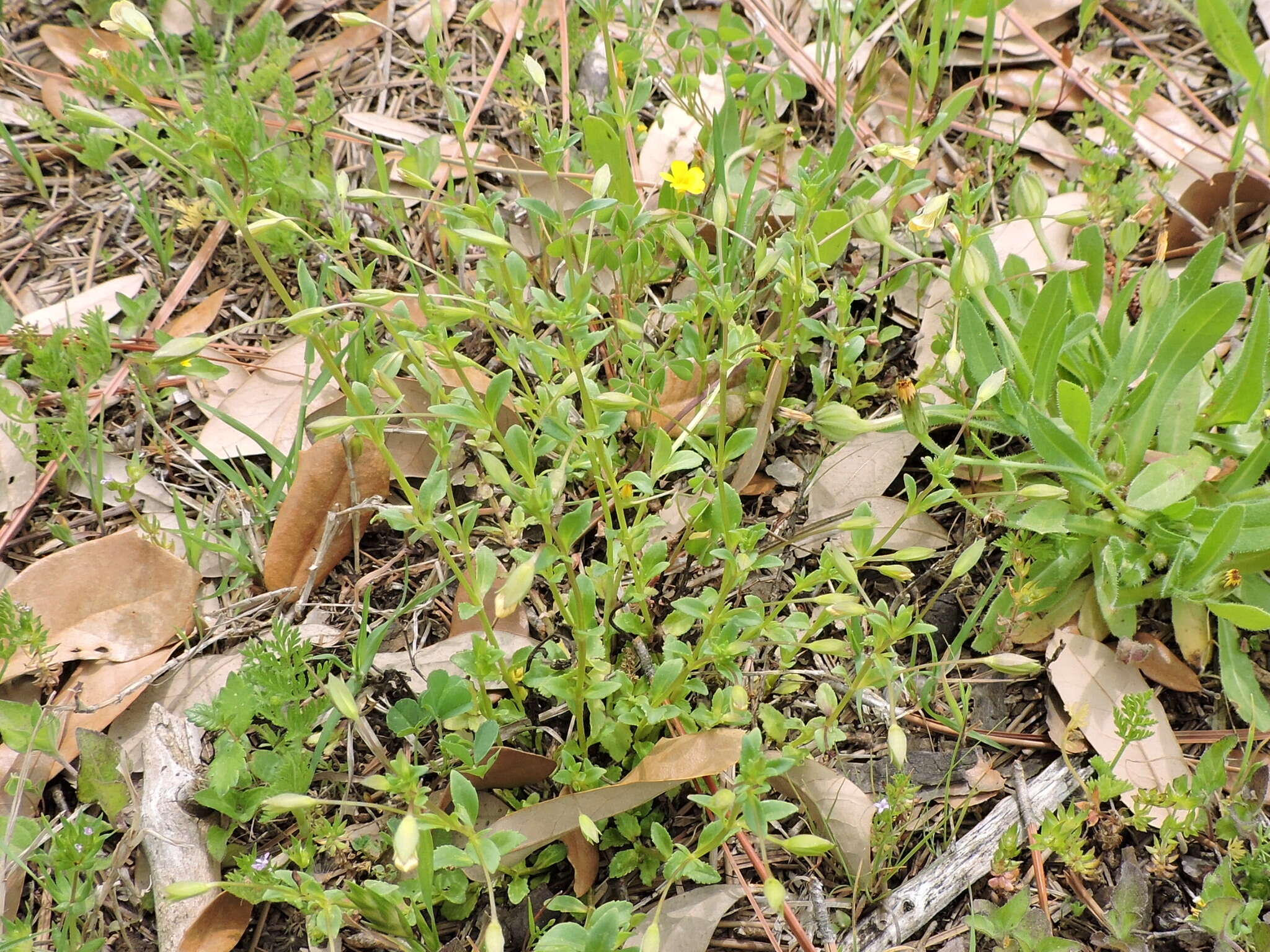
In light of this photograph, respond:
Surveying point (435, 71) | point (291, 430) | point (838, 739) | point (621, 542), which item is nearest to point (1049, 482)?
point (838, 739)

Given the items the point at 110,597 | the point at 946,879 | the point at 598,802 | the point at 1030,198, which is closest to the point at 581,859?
the point at 598,802

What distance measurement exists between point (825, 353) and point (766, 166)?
74cm

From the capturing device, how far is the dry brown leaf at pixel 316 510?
227 cm

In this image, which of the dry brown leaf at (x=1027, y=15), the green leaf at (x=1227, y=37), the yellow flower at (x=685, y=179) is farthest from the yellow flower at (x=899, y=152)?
the dry brown leaf at (x=1027, y=15)

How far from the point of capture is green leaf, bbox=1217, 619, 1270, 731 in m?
2.02

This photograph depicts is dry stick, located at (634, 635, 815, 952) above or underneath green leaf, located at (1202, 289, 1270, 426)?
underneath

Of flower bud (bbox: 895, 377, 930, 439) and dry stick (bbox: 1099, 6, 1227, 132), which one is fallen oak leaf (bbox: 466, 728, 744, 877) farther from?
dry stick (bbox: 1099, 6, 1227, 132)

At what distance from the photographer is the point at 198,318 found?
107 inches

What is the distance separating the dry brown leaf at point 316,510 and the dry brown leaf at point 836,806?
1103 millimetres

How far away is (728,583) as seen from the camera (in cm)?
179

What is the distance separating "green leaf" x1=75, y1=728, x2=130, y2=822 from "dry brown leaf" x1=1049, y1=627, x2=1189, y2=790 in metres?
1.90

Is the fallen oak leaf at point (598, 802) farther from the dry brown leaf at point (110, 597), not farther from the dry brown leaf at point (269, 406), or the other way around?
the dry brown leaf at point (269, 406)

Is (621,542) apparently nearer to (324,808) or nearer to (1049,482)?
(324,808)

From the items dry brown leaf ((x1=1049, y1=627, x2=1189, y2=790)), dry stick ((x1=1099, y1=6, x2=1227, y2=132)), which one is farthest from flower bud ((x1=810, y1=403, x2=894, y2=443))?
dry stick ((x1=1099, y1=6, x2=1227, y2=132))
